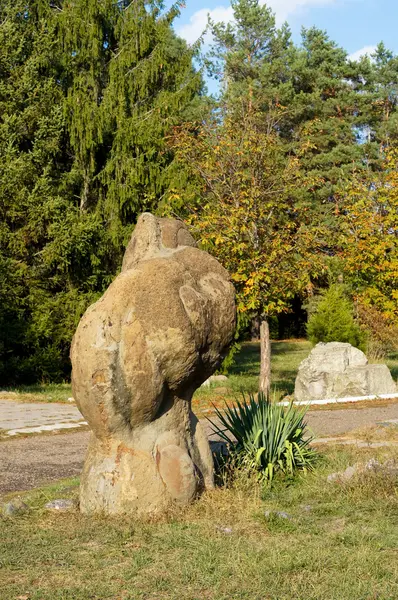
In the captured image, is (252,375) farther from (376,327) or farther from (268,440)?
(268,440)

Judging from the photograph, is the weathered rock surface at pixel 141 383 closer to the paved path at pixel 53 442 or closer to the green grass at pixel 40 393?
the paved path at pixel 53 442

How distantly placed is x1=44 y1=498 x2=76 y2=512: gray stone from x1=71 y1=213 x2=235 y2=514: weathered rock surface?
23 centimetres

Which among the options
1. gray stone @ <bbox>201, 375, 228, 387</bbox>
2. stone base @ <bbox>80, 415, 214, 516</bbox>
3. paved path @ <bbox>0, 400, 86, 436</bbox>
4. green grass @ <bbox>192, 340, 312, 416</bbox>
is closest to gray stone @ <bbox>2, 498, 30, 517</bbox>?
stone base @ <bbox>80, 415, 214, 516</bbox>

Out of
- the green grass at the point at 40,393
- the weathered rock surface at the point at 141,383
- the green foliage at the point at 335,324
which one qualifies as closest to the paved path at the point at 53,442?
the green grass at the point at 40,393

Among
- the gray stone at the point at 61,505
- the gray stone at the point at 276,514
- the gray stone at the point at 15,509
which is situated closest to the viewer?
the gray stone at the point at 276,514

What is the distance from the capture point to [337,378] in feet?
55.2

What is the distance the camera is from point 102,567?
196 inches

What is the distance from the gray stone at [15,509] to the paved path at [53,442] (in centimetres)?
126

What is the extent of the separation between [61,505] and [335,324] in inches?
817

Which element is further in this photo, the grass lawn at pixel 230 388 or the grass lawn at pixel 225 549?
the grass lawn at pixel 230 388

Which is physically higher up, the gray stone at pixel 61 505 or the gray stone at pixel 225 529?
the gray stone at pixel 61 505

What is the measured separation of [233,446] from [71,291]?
14177mm

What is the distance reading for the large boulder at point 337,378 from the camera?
55.0ft

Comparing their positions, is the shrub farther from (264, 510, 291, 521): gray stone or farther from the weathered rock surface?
(264, 510, 291, 521): gray stone
